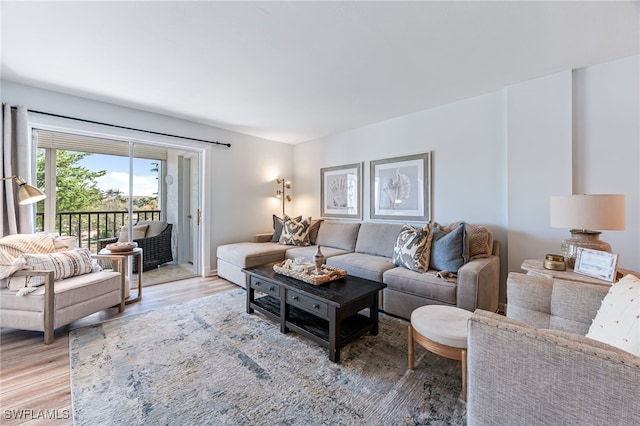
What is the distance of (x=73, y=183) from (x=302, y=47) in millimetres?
3188

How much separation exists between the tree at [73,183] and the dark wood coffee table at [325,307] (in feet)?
8.04

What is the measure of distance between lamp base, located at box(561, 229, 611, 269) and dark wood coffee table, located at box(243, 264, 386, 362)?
1.37m

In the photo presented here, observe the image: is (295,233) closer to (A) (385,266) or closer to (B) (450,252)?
(A) (385,266)

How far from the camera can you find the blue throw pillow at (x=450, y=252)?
2.48 meters

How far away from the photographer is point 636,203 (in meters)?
2.16

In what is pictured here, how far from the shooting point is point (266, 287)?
8.16 feet

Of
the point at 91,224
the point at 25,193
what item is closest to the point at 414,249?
the point at 25,193

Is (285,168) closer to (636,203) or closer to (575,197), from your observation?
(575,197)

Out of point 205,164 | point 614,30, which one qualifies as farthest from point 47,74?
point 614,30

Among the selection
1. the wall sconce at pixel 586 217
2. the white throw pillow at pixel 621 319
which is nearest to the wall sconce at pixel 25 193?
the white throw pillow at pixel 621 319

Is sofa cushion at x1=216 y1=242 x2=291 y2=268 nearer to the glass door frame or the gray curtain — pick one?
the glass door frame

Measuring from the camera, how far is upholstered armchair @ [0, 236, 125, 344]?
2064 mm

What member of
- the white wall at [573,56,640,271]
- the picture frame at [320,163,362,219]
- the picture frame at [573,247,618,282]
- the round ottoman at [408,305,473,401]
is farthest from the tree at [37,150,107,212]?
the white wall at [573,56,640,271]

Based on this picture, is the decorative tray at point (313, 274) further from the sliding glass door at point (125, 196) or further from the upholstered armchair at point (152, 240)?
the upholstered armchair at point (152, 240)
